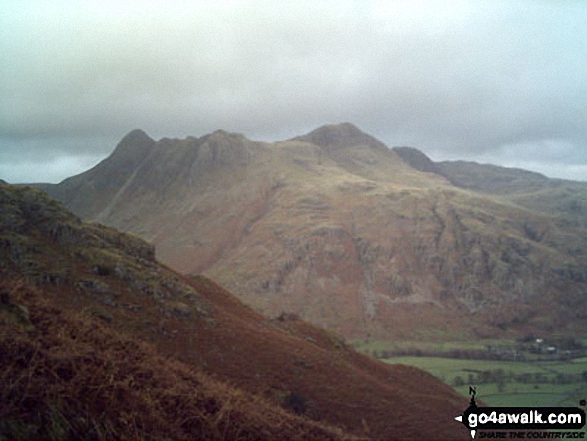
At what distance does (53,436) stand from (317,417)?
1737 cm

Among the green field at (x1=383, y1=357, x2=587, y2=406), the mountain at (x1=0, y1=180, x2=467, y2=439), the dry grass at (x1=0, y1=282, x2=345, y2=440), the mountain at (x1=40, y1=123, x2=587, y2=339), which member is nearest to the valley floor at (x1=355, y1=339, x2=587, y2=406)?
the green field at (x1=383, y1=357, x2=587, y2=406)

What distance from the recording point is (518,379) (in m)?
65.1

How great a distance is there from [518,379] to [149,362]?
6467cm

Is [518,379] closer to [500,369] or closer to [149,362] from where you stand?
[500,369]

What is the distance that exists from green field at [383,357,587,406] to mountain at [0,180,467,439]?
15569 mm

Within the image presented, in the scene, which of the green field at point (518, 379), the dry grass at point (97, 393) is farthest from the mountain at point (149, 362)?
the green field at point (518, 379)

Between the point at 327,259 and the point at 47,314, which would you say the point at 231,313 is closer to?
the point at 47,314

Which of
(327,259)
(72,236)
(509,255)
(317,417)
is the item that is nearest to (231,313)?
(72,236)

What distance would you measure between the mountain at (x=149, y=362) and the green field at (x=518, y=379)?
15.6 metres

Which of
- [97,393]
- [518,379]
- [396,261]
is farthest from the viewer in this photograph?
[396,261]

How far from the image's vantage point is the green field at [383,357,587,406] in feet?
164

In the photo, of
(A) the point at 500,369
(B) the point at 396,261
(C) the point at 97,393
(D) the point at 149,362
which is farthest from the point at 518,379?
(B) the point at 396,261

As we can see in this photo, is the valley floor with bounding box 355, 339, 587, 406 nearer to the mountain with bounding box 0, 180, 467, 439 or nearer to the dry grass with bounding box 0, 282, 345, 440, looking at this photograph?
the mountain with bounding box 0, 180, 467, 439

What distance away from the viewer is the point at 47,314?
1361 centimetres
